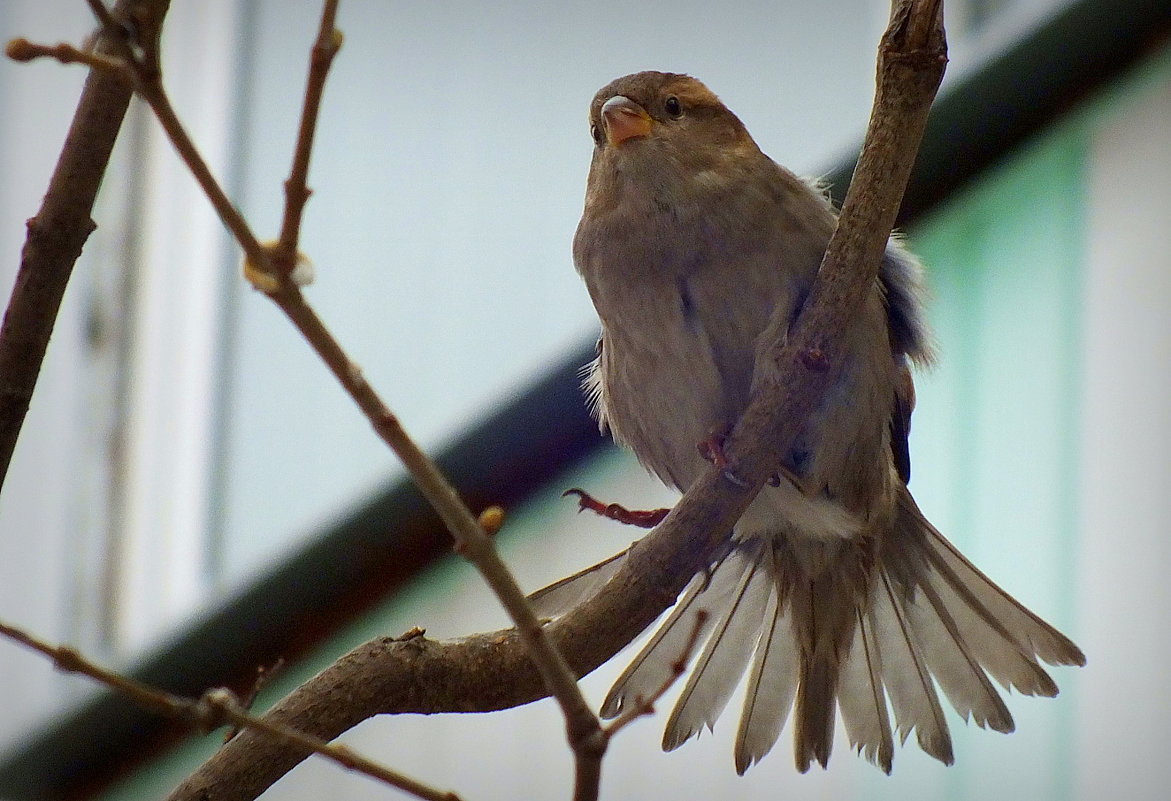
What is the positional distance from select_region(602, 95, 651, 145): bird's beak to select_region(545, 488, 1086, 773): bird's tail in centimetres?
71

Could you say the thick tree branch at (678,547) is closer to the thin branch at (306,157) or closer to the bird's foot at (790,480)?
the bird's foot at (790,480)

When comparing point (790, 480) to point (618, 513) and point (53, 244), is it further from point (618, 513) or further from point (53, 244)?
point (53, 244)

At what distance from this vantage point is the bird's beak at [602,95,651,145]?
2076mm

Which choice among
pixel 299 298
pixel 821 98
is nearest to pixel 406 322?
pixel 821 98

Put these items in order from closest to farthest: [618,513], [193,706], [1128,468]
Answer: [193,706] → [618,513] → [1128,468]

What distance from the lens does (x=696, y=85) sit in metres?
2.22

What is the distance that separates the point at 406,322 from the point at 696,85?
2.05m

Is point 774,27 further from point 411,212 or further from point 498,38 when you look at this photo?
point 411,212

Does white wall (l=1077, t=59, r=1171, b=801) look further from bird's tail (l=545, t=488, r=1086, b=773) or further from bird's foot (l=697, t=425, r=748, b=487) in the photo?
bird's foot (l=697, t=425, r=748, b=487)

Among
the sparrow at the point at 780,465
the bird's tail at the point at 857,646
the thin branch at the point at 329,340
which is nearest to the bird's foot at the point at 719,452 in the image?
the sparrow at the point at 780,465

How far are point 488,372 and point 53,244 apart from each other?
8.81ft

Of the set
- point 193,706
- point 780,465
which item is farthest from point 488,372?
point 193,706

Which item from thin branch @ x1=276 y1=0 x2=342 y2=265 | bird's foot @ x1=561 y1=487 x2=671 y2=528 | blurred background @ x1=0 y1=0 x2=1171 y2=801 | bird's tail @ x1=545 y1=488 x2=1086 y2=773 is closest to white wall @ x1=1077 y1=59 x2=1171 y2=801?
blurred background @ x1=0 y1=0 x2=1171 y2=801

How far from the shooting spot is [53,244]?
119 cm
